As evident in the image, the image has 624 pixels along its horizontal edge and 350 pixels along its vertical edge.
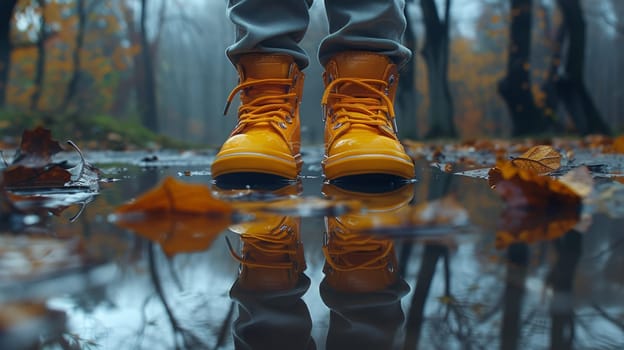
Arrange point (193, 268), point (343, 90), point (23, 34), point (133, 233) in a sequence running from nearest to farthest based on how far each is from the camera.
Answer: point (193, 268) < point (133, 233) < point (343, 90) < point (23, 34)

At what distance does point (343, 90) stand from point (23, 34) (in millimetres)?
14871

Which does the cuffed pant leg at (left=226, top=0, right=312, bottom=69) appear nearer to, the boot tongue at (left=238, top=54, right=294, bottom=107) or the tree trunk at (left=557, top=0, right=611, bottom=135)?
the boot tongue at (left=238, top=54, right=294, bottom=107)

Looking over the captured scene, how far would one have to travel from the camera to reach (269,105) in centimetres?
140

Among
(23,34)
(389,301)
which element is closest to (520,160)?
(389,301)

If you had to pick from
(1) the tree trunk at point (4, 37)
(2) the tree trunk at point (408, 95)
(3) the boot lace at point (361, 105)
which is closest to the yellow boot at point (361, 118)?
(3) the boot lace at point (361, 105)

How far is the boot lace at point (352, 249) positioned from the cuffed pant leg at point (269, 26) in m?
0.90

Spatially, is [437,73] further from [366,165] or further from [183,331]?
[183,331]

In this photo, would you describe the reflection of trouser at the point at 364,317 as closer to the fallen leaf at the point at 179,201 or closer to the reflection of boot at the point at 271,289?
the reflection of boot at the point at 271,289

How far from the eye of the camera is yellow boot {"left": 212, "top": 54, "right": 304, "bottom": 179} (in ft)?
4.04

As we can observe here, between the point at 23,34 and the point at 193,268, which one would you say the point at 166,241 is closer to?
the point at 193,268

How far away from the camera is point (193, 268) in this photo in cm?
53

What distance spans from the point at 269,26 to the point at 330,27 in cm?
20

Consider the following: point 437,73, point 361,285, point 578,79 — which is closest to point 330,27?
point 361,285

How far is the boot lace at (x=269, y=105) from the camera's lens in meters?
1.38
